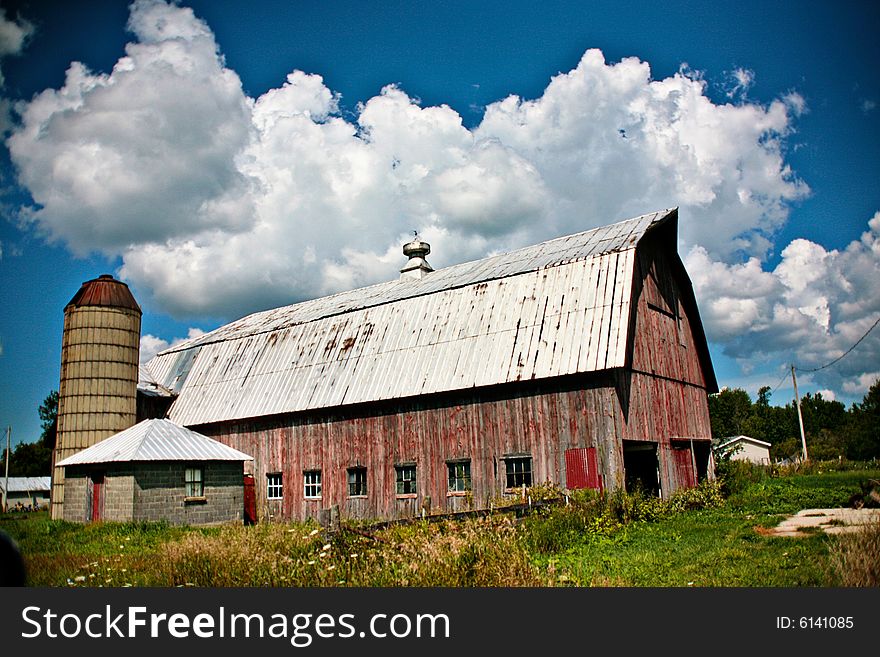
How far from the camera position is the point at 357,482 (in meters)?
20.4

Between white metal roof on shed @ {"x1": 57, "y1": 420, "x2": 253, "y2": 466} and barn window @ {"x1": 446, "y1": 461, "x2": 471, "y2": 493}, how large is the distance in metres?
6.71

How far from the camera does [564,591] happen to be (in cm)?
652

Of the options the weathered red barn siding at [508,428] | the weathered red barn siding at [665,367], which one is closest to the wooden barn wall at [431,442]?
the weathered red barn siding at [508,428]

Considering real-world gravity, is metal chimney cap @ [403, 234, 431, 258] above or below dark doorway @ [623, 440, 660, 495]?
above

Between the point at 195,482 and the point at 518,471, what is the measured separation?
9307 mm

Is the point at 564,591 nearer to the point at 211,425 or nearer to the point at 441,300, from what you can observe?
the point at 441,300

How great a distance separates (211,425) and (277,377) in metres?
3.10

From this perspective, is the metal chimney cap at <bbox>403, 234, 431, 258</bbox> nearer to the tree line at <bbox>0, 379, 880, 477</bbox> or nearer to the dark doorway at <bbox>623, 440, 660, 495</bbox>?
the dark doorway at <bbox>623, 440, 660, 495</bbox>

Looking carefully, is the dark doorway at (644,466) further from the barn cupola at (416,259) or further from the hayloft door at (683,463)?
the barn cupola at (416,259)

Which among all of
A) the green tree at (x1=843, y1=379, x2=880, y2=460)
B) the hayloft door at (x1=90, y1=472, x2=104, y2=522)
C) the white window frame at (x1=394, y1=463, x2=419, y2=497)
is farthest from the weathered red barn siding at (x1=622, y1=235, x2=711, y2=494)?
the green tree at (x1=843, y1=379, x2=880, y2=460)

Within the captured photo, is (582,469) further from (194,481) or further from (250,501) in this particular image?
(250,501)

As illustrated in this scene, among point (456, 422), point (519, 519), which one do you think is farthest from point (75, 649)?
point (456, 422)

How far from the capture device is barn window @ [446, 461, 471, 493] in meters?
18.1

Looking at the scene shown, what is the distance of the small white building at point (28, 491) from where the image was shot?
5800cm
